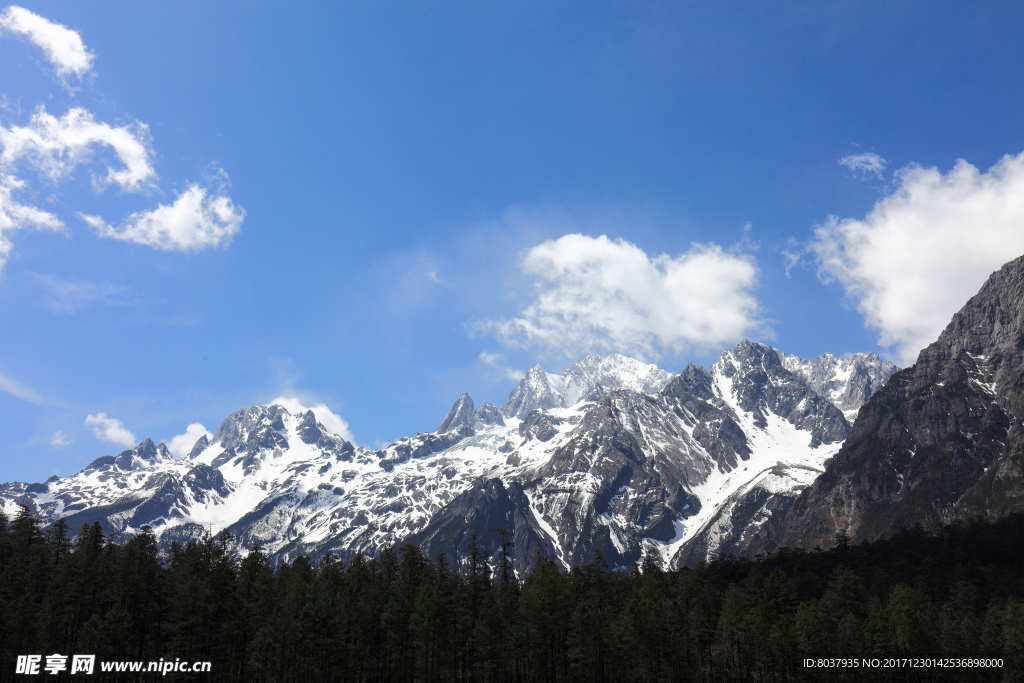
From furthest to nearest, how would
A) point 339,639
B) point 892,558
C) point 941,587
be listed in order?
point 892,558 → point 941,587 → point 339,639

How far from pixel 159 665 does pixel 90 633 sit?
1029cm

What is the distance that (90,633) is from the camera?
7681 cm

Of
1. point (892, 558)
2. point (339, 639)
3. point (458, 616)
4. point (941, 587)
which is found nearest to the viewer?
point (339, 639)

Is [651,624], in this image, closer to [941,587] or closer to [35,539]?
[941,587]

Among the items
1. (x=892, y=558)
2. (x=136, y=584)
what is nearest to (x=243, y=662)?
(x=136, y=584)

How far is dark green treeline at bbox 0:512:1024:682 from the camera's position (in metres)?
79.3

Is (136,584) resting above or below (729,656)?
above

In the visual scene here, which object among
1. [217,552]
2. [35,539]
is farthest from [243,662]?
[35,539]

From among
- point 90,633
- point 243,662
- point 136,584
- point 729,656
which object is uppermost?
point 136,584

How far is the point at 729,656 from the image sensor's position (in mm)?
102812

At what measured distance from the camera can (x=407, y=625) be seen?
302ft

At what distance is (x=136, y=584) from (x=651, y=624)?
77.8 meters

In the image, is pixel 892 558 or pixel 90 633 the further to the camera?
pixel 892 558

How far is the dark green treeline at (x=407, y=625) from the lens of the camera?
79.3m
